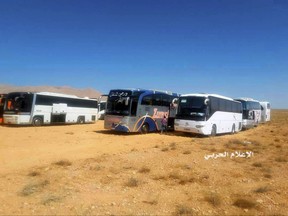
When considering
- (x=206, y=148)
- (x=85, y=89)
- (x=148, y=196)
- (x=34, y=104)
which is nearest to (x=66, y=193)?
(x=148, y=196)

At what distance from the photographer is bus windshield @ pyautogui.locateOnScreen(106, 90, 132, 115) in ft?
69.4

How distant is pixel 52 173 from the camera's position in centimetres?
927

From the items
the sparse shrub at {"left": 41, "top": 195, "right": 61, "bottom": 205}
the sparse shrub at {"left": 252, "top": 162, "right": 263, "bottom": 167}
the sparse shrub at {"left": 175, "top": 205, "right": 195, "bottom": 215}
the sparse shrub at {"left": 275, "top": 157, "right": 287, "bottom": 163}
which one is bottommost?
the sparse shrub at {"left": 41, "top": 195, "right": 61, "bottom": 205}

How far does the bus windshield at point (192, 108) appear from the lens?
20984 mm

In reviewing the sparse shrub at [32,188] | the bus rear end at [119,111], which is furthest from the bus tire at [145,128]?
the sparse shrub at [32,188]

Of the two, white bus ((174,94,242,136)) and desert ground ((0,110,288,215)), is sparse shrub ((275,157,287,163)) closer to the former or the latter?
desert ground ((0,110,288,215))

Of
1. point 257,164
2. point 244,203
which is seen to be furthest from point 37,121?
point 244,203

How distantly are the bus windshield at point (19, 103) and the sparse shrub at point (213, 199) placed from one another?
2198 centimetres

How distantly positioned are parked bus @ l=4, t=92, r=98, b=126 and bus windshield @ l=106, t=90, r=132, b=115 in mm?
8304

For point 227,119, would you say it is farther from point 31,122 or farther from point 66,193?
point 66,193

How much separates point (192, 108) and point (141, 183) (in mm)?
13592

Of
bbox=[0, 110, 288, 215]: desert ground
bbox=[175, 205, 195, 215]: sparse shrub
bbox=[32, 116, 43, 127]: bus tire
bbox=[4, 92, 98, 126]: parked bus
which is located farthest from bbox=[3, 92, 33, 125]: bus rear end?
bbox=[175, 205, 195, 215]: sparse shrub

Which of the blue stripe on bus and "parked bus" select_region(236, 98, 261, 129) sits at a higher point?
"parked bus" select_region(236, 98, 261, 129)

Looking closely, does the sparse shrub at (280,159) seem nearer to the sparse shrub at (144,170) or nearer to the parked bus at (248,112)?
the sparse shrub at (144,170)
